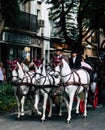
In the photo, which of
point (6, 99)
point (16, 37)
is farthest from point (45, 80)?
point (16, 37)

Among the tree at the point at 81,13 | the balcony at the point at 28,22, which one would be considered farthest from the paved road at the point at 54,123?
the balcony at the point at 28,22

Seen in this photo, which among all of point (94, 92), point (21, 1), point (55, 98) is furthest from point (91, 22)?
point (55, 98)

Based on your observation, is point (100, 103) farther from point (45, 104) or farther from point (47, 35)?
point (47, 35)

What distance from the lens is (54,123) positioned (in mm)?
17969

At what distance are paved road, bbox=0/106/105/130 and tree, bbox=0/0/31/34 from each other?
5.08 m

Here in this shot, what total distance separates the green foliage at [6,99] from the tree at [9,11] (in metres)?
2.80

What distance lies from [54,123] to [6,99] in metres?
3.81

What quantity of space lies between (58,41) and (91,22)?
19.5 m

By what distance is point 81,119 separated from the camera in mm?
19297

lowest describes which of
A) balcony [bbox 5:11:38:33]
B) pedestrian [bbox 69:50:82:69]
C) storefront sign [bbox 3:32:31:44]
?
pedestrian [bbox 69:50:82:69]

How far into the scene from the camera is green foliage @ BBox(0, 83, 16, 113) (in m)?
20.7

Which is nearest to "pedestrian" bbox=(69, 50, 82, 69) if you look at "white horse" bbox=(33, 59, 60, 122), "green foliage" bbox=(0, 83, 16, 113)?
"white horse" bbox=(33, 59, 60, 122)

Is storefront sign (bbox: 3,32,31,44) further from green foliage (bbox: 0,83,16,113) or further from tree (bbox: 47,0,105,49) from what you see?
green foliage (bbox: 0,83,16,113)

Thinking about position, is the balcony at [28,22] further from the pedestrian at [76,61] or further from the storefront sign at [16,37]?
the pedestrian at [76,61]
